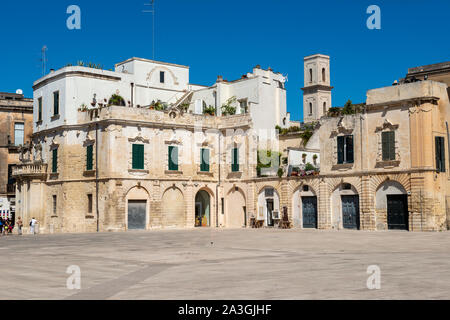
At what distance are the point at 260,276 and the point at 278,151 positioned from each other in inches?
1365

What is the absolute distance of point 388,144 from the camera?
3522 centimetres

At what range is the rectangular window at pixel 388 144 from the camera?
3503cm

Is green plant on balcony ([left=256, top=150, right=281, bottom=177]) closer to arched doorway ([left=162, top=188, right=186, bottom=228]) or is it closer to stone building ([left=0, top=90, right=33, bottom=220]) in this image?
arched doorway ([left=162, top=188, right=186, bottom=228])

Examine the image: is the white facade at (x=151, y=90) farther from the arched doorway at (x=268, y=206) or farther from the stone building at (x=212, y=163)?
the arched doorway at (x=268, y=206)

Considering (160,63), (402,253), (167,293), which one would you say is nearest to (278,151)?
(160,63)

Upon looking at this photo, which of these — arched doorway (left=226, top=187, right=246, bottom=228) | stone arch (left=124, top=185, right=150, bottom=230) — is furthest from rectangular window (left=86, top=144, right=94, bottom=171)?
arched doorway (left=226, top=187, right=246, bottom=228)

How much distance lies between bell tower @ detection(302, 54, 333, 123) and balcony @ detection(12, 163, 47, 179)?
4457cm

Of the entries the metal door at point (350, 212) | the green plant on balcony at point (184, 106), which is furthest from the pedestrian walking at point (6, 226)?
the metal door at point (350, 212)

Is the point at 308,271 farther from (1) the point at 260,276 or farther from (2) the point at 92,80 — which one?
(2) the point at 92,80

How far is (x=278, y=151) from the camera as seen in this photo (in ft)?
155

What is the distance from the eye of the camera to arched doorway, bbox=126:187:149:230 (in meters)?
Result: 41.2
